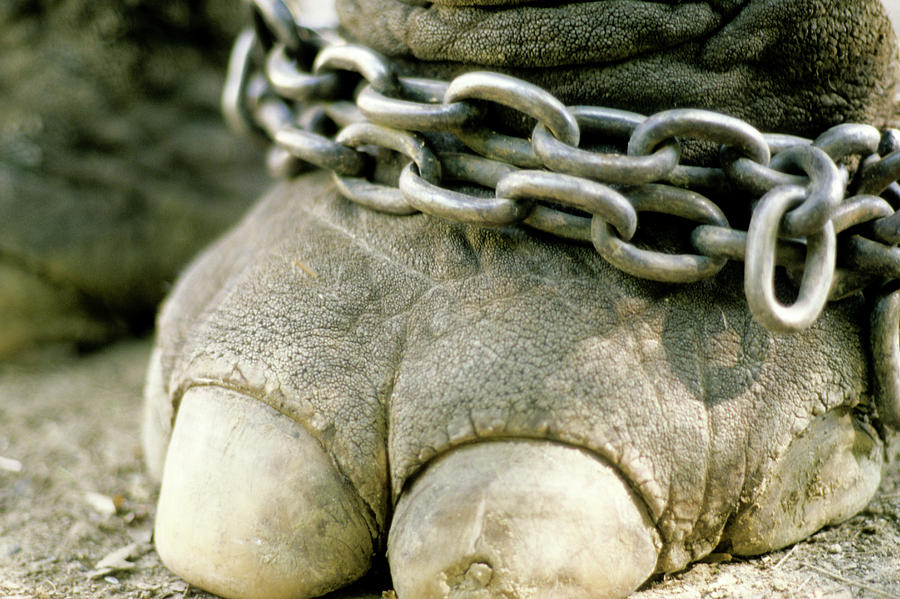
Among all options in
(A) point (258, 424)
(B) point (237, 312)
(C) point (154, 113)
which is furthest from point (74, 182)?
(A) point (258, 424)

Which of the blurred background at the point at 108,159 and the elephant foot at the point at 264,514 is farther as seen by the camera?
the blurred background at the point at 108,159

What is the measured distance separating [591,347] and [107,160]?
1.44 meters

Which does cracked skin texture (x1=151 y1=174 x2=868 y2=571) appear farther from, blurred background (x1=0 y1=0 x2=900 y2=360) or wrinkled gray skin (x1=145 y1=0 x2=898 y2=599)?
blurred background (x1=0 y1=0 x2=900 y2=360)

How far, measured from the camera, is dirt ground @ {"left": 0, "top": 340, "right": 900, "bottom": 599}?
3.28 feet

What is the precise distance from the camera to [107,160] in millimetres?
1972

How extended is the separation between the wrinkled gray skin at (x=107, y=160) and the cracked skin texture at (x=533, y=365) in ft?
3.40

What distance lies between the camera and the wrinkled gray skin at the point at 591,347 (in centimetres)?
94

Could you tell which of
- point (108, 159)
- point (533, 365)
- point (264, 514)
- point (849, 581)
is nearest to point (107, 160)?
point (108, 159)

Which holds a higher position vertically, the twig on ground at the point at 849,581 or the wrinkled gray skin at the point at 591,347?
the wrinkled gray skin at the point at 591,347

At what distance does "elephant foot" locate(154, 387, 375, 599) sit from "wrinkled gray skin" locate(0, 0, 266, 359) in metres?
1.11

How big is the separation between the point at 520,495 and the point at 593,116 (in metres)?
0.43

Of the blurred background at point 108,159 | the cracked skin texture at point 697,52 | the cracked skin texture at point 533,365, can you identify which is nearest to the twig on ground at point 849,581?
the cracked skin texture at point 533,365

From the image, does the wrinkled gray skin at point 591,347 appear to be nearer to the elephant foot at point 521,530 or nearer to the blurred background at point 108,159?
the elephant foot at point 521,530

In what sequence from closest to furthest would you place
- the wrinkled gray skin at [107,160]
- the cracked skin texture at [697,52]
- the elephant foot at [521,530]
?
the elephant foot at [521,530], the cracked skin texture at [697,52], the wrinkled gray skin at [107,160]
